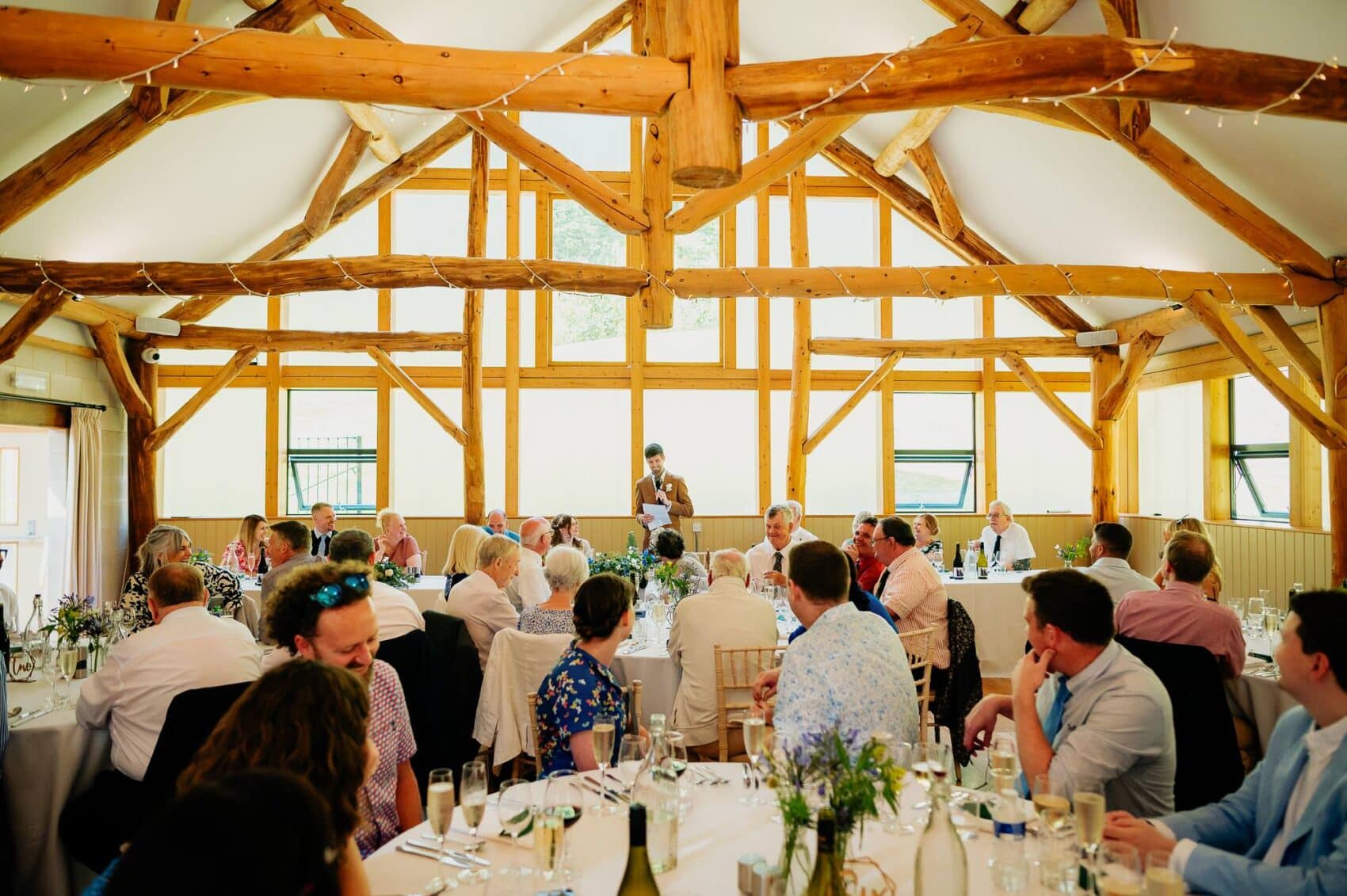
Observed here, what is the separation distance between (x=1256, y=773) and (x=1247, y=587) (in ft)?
24.8

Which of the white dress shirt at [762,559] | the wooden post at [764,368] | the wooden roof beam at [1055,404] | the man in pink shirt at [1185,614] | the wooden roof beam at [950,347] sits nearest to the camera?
the man in pink shirt at [1185,614]

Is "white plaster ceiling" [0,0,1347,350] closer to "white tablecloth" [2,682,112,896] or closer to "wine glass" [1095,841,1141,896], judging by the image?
"white tablecloth" [2,682,112,896]

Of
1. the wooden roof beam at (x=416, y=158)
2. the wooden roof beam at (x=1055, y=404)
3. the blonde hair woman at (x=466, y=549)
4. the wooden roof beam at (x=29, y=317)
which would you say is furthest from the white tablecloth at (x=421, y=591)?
the wooden roof beam at (x=1055, y=404)

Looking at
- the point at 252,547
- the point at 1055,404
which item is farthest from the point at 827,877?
the point at 1055,404

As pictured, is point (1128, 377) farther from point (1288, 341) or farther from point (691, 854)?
point (691, 854)

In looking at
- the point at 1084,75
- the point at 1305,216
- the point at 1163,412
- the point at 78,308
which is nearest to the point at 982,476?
the point at 1163,412

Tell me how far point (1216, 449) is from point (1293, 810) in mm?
8466

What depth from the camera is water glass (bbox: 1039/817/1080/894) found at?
70.2 inches

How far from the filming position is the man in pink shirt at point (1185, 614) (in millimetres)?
4008

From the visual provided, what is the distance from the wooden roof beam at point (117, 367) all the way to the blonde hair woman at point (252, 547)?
2367mm

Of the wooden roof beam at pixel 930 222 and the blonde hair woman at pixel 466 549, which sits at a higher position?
the wooden roof beam at pixel 930 222

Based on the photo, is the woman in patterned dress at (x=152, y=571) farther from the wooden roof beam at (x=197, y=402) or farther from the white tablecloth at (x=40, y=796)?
the wooden roof beam at (x=197, y=402)

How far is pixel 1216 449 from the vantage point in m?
9.27

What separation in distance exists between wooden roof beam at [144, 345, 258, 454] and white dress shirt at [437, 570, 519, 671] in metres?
6.50
